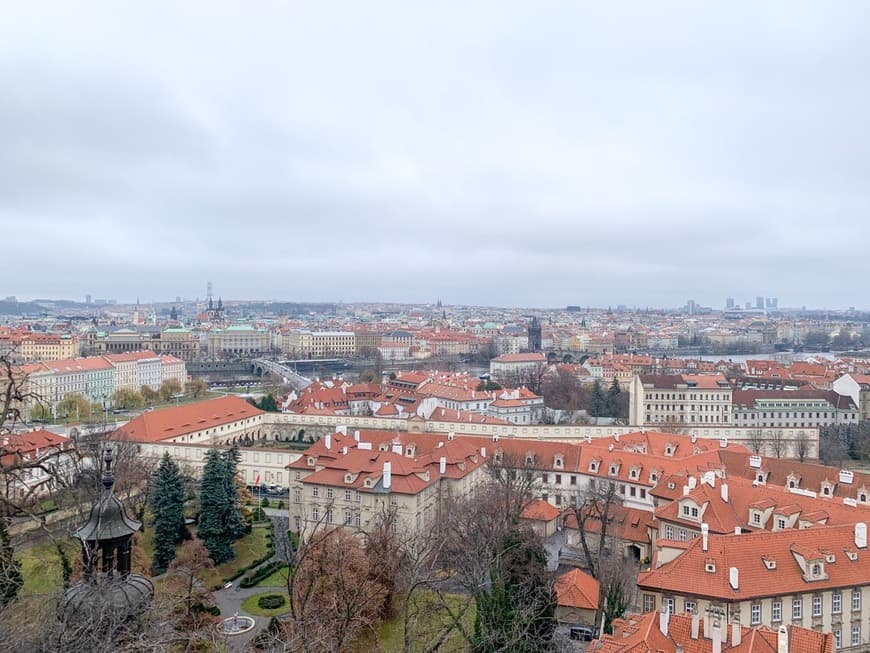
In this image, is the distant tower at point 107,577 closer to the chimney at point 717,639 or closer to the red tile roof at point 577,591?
the chimney at point 717,639

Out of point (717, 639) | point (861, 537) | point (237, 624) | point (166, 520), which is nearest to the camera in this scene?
point (717, 639)

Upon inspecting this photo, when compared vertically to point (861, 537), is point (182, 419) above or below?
below

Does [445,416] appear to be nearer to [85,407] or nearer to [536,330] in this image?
[85,407]

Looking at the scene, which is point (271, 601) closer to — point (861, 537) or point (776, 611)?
point (776, 611)

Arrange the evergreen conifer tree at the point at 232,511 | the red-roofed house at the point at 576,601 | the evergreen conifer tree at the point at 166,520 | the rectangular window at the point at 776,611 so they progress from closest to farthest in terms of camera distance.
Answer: the rectangular window at the point at 776,611 < the red-roofed house at the point at 576,601 < the evergreen conifer tree at the point at 166,520 < the evergreen conifer tree at the point at 232,511

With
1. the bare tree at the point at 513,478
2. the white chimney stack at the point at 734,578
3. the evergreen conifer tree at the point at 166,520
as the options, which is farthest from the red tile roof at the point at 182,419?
the white chimney stack at the point at 734,578

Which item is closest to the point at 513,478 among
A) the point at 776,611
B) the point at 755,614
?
the point at 755,614

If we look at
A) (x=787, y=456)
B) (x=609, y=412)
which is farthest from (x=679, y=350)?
(x=787, y=456)
